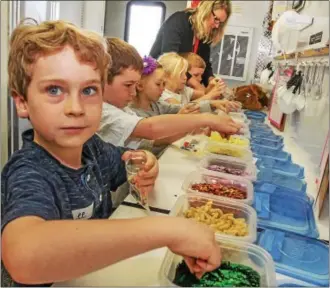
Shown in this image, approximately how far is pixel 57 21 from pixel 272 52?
0.31 meters

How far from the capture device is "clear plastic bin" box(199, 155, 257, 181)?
0.72 metres

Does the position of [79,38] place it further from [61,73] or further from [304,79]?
[304,79]

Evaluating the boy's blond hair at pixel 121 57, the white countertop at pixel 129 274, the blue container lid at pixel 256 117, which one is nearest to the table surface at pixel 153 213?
the white countertop at pixel 129 274

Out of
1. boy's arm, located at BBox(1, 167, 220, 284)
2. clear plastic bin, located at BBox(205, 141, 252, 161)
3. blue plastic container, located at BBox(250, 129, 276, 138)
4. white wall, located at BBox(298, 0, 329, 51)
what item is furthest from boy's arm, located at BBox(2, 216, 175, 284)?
blue plastic container, located at BBox(250, 129, 276, 138)

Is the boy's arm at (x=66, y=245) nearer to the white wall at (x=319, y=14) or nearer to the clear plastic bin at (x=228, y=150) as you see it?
the white wall at (x=319, y=14)

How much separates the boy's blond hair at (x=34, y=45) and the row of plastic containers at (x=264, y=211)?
25 centimetres

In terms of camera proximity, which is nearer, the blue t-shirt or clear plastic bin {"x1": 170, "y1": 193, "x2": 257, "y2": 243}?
the blue t-shirt

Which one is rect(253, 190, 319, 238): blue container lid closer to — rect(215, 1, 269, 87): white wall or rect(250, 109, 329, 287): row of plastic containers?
rect(250, 109, 329, 287): row of plastic containers

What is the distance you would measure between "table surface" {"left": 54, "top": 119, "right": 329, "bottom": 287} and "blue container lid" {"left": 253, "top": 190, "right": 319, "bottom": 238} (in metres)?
0.03

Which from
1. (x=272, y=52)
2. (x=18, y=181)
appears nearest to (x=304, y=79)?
(x=272, y=52)

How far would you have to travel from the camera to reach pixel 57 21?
40cm

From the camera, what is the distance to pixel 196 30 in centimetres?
55

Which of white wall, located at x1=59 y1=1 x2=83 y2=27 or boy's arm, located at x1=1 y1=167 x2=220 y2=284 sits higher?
white wall, located at x1=59 y1=1 x2=83 y2=27

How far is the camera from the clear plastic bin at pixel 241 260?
1.40ft
